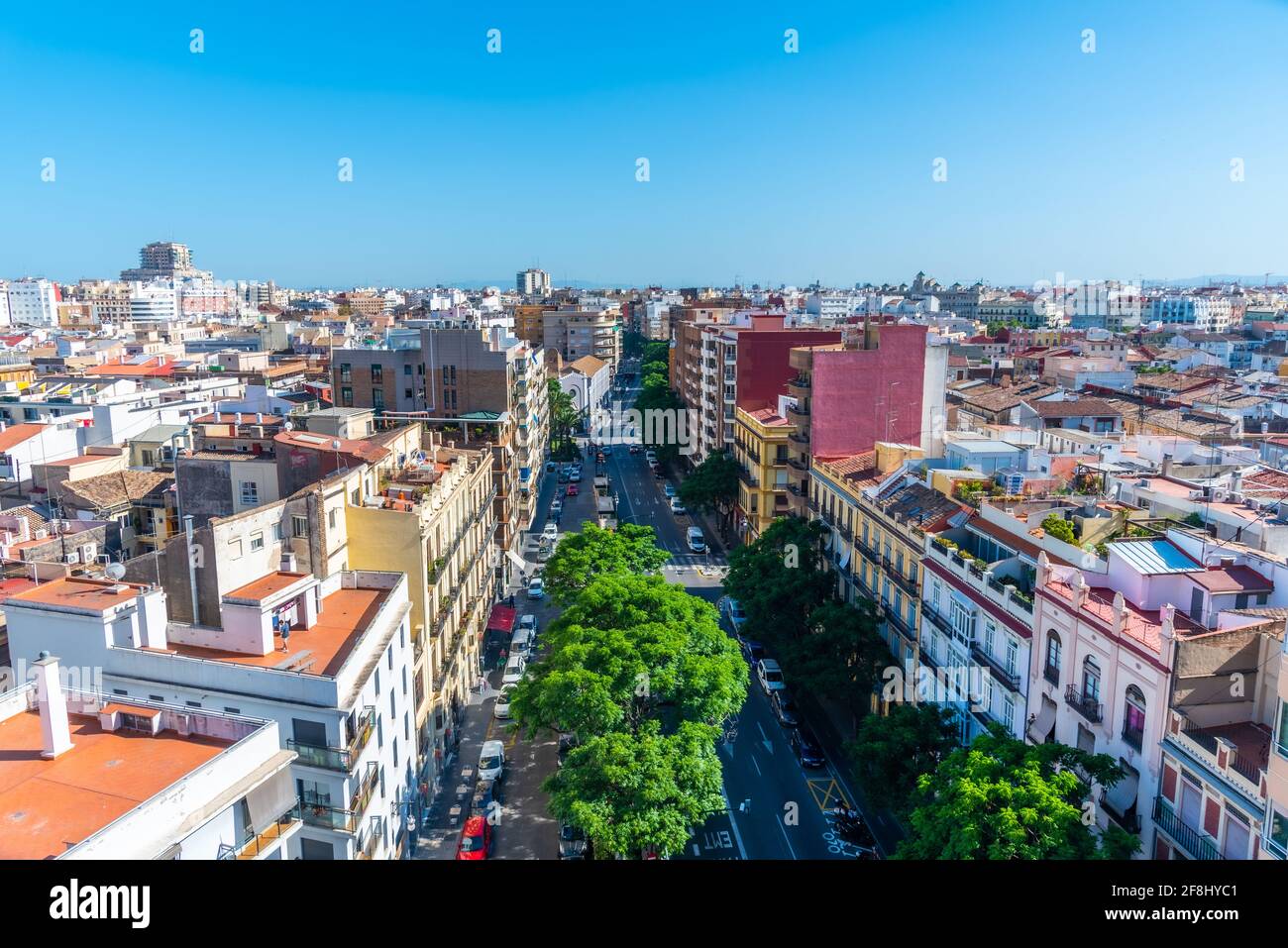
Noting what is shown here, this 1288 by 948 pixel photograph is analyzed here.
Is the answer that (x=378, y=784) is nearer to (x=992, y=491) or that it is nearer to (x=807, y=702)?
(x=807, y=702)

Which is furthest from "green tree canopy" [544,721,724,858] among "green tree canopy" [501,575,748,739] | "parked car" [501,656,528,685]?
"parked car" [501,656,528,685]

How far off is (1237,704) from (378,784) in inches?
519

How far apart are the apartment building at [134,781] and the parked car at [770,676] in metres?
14.3

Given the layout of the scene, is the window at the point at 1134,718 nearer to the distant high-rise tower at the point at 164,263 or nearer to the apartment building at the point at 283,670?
the apartment building at the point at 283,670

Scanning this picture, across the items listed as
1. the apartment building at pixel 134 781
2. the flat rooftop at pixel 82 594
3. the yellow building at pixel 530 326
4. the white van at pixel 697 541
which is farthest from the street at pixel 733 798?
the yellow building at pixel 530 326

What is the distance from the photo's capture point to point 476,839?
1803cm

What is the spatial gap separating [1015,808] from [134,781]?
35.3 feet

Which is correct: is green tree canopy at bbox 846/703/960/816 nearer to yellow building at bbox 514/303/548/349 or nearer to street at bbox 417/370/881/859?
street at bbox 417/370/881/859

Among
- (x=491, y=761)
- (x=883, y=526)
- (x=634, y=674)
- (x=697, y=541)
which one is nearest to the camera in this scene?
(x=634, y=674)

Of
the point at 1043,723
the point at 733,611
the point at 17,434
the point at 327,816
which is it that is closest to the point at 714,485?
the point at 733,611

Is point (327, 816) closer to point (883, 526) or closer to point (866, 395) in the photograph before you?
point (883, 526)

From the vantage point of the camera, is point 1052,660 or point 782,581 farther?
point 782,581

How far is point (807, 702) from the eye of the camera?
24.3 metres
